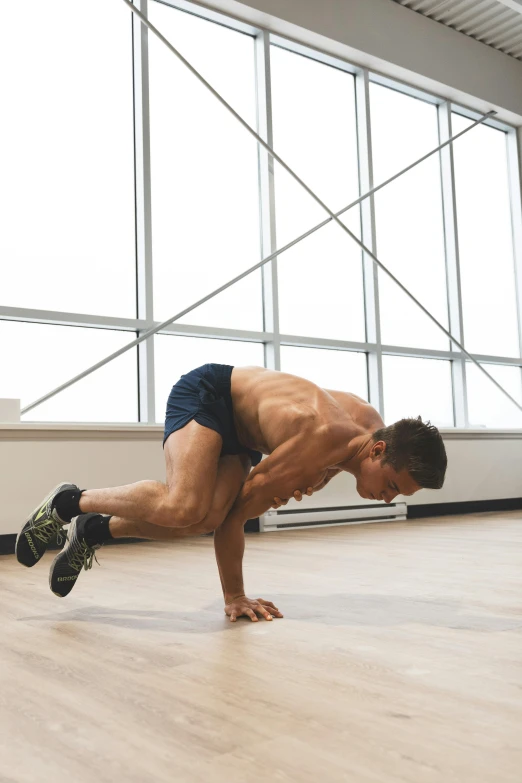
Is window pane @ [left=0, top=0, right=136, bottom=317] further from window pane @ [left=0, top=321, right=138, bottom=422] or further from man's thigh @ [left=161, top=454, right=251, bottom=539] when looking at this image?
man's thigh @ [left=161, top=454, right=251, bottom=539]

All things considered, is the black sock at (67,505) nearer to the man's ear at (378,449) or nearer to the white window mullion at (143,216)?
the man's ear at (378,449)

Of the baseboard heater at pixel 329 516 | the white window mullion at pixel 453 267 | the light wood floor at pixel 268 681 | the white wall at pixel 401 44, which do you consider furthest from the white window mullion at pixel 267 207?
the light wood floor at pixel 268 681

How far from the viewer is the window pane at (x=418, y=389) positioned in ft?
19.8

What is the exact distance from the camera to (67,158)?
4.58m

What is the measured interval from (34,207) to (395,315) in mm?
2983

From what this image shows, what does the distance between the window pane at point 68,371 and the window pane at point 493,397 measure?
3.21 metres

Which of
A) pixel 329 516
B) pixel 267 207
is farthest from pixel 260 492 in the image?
pixel 267 207

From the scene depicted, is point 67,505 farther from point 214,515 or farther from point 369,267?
point 369,267

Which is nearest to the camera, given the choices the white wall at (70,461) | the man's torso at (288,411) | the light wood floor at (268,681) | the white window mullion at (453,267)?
the light wood floor at (268,681)

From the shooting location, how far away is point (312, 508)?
202 inches

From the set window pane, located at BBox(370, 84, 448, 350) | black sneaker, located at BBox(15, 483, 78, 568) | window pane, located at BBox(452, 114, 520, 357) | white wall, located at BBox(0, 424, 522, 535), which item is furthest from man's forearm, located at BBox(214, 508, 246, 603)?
window pane, located at BBox(452, 114, 520, 357)

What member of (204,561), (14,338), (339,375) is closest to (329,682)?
(204,561)

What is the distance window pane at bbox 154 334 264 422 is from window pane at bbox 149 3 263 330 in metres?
0.14

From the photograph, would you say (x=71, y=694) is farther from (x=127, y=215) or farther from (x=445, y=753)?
(x=127, y=215)
